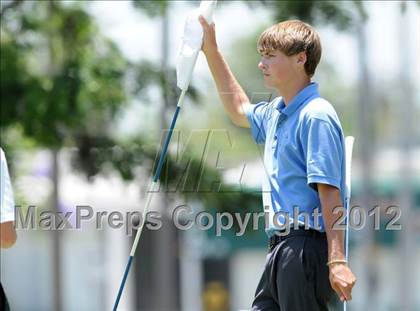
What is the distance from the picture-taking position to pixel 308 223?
16.1 feet

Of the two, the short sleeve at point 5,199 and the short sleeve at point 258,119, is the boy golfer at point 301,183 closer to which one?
the short sleeve at point 258,119

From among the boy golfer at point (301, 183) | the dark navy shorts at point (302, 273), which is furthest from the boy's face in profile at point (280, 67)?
the dark navy shorts at point (302, 273)

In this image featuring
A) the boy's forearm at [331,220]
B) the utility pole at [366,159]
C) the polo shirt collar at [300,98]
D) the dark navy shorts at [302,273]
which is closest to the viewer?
the boy's forearm at [331,220]

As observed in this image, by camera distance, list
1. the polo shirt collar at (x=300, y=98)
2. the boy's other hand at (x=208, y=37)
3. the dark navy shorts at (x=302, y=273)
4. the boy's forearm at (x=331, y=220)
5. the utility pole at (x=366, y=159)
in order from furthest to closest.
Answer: the utility pole at (x=366, y=159), the boy's other hand at (x=208, y=37), the polo shirt collar at (x=300, y=98), the dark navy shorts at (x=302, y=273), the boy's forearm at (x=331, y=220)

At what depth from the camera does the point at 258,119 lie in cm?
537

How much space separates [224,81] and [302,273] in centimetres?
110

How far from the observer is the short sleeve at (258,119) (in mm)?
5332

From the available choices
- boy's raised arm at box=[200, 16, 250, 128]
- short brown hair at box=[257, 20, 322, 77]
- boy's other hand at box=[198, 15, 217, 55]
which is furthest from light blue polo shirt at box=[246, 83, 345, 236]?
boy's other hand at box=[198, 15, 217, 55]

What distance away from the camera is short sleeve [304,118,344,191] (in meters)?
4.79

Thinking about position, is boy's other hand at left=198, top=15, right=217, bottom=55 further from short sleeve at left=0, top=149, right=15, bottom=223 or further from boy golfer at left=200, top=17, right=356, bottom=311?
short sleeve at left=0, top=149, right=15, bottom=223

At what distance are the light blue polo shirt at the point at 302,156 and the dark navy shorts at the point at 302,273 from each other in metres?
0.07

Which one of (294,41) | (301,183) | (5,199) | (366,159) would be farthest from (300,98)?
(366,159)

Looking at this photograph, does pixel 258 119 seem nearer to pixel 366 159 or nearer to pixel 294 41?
pixel 294 41

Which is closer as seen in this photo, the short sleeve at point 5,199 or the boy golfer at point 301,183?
the boy golfer at point 301,183
